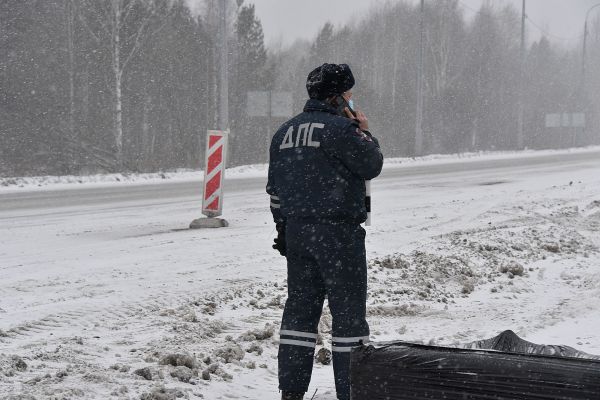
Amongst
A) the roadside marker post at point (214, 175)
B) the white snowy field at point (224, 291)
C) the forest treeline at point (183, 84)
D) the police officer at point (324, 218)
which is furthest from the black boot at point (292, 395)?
the forest treeline at point (183, 84)

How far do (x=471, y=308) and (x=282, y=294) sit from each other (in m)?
1.64

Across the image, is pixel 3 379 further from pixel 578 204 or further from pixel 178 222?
pixel 578 204

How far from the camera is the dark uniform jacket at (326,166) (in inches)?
146

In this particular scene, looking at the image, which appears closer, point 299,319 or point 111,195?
point 299,319

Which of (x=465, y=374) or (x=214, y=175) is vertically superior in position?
(x=214, y=175)

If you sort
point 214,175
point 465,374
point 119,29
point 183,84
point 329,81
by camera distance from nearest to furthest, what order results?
point 465,374, point 329,81, point 214,175, point 119,29, point 183,84

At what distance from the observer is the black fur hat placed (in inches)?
152

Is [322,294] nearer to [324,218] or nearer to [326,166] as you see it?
[324,218]

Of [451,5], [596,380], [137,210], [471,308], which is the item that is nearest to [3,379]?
[596,380]

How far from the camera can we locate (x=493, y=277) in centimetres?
801

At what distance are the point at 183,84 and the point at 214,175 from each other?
1074 inches

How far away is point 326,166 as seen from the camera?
12.3 ft

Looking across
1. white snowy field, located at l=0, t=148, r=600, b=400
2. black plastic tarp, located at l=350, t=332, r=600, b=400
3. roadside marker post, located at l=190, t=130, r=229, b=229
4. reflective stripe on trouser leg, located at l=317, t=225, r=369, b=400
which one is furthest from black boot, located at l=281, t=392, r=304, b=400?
roadside marker post, located at l=190, t=130, r=229, b=229

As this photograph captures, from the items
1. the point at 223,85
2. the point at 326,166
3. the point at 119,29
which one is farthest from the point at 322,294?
the point at 119,29
